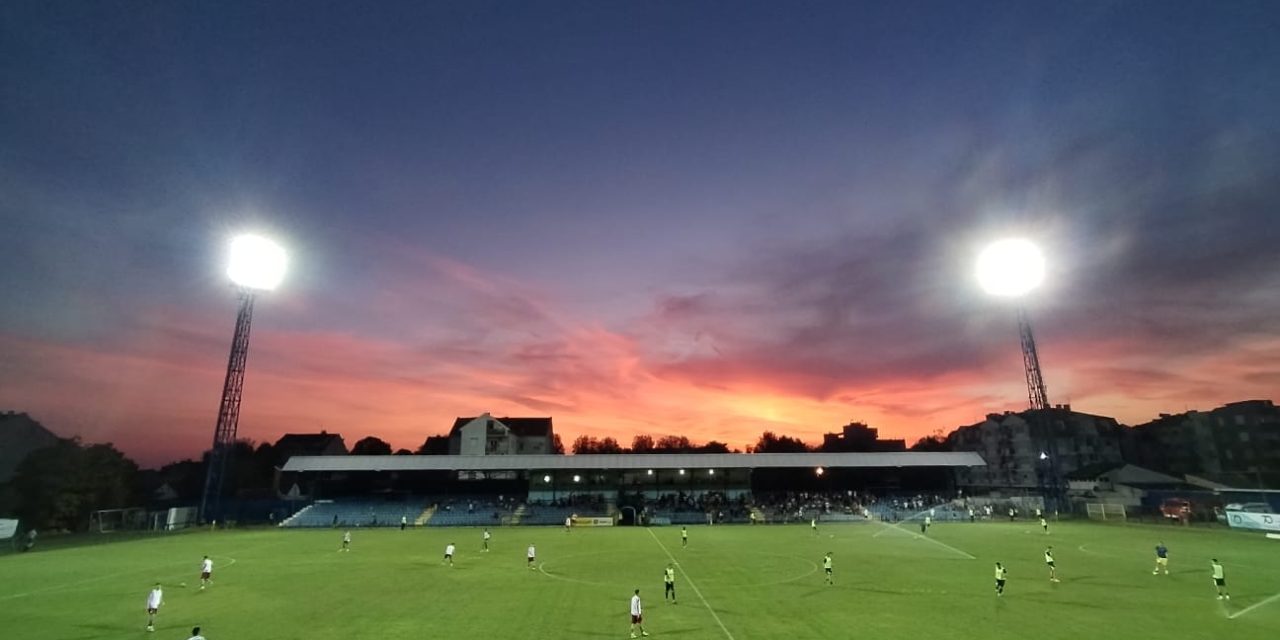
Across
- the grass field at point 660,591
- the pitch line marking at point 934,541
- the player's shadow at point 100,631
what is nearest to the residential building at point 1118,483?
the grass field at point 660,591

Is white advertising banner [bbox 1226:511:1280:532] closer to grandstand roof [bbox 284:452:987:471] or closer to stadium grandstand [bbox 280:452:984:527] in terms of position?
grandstand roof [bbox 284:452:987:471]

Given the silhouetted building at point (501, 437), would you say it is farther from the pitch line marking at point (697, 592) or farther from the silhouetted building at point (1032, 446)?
the silhouetted building at point (1032, 446)

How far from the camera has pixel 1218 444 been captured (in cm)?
10144

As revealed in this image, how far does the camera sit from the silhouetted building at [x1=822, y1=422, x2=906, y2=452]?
152 m

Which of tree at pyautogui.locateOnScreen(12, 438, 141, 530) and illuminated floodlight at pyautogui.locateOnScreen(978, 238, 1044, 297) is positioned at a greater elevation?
illuminated floodlight at pyautogui.locateOnScreen(978, 238, 1044, 297)

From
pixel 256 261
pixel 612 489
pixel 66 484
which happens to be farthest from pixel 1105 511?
pixel 66 484

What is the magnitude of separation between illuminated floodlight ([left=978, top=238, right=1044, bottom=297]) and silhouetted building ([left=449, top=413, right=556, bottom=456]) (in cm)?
7578

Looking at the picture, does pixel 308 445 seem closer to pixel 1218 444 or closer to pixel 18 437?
pixel 18 437

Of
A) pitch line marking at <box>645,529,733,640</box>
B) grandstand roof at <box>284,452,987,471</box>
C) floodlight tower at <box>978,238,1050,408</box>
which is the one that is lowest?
pitch line marking at <box>645,529,733,640</box>

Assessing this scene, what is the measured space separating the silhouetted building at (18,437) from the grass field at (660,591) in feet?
122

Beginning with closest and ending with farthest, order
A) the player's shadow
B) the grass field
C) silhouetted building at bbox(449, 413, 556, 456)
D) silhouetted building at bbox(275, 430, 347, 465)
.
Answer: the player's shadow
the grass field
silhouetted building at bbox(449, 413, 556, 456)
silhouetted building at bbox(275, 430, 347, 465)

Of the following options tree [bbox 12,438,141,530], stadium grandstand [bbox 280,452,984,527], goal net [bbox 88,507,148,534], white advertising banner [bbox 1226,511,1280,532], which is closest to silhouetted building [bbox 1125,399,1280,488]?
white advertising banner [bbox 1226,511,1280,532]

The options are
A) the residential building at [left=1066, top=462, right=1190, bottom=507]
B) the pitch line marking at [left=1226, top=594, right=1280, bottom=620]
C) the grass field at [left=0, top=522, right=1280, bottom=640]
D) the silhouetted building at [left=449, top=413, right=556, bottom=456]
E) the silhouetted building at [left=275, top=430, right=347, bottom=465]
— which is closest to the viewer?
the grass field at [left=0, top=522, right=1280, bottom=640]

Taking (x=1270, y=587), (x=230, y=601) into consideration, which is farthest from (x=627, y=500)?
(x=1270, y=587)
